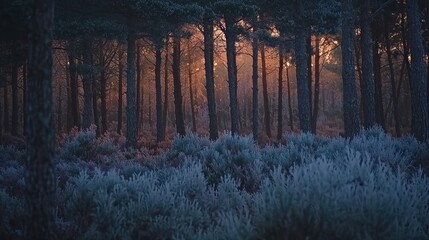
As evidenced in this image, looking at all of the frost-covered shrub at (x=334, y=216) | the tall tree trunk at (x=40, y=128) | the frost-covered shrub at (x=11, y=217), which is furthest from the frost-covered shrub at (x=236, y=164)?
the tall tree trunk at (x=40, y=128)

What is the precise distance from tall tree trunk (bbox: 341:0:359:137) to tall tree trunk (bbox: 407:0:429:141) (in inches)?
75.6

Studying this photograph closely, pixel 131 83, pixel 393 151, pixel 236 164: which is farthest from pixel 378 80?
pixel 236 164

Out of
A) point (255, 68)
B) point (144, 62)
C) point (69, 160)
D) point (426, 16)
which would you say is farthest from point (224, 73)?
point (69, 160)

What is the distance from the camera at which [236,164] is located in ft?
27.7

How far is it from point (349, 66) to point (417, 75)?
226 cm

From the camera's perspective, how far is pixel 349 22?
490 inches

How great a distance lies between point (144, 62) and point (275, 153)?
81.1ft

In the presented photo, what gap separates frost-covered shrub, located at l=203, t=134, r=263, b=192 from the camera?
712 cm

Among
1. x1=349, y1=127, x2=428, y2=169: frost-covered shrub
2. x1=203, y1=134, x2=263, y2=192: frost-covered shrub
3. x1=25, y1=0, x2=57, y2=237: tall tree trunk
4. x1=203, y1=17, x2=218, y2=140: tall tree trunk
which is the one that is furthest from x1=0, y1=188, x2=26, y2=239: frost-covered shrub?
x1=203, y1=17, x2=218, y2=140: tall tree trunk

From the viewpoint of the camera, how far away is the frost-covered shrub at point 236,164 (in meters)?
7.12

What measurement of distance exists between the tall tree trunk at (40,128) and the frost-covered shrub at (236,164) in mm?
3658

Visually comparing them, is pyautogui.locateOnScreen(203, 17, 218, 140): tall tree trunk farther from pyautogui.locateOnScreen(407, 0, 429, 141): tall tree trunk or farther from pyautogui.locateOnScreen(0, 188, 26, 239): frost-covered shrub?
pyautogui.locateOnScreen(0, 188, 26, 239): frost-covered shrub

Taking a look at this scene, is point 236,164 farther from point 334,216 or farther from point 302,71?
point 302,71

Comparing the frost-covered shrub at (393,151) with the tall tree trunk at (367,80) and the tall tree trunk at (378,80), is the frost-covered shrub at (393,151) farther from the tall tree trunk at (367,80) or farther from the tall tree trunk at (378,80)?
the tall tree trunk at (378,80)
